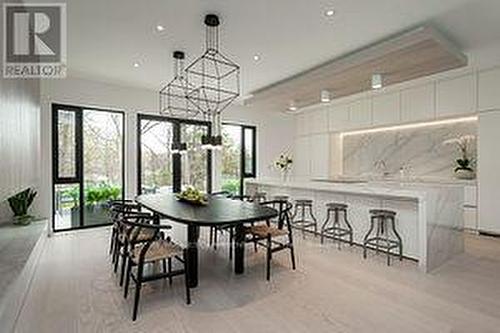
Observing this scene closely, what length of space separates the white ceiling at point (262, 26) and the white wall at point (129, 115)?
0.94 m

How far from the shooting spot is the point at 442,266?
11.9 feet

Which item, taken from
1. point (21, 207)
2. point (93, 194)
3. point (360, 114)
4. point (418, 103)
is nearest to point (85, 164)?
point (93, 194)

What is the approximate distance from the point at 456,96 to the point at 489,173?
1.46 m

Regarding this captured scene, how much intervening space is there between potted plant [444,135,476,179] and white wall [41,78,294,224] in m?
4.31

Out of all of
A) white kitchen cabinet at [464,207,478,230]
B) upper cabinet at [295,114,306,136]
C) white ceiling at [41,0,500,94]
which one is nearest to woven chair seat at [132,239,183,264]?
white ceiling at [41,0,500,94]

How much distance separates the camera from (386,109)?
636cm

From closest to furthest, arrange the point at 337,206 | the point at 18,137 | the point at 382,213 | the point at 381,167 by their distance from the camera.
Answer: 1. the point at 18,137
2. the point at 382,213
3. the point at 337,206
4. the point at 381,167

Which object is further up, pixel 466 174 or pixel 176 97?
pixel 176 97

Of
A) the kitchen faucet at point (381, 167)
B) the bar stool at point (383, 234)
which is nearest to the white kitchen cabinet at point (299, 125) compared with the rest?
the kitchen faucet at point (381, 167)

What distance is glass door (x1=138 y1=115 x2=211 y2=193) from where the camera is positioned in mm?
6453

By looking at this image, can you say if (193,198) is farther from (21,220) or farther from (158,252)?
(21,220)

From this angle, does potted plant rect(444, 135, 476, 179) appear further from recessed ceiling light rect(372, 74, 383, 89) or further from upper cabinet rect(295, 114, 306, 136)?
upper cabinet rect(295, 114, 306, 136)

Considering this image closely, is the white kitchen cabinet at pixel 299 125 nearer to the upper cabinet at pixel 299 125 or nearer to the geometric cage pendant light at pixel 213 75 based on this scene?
the upper cabinet at pixel 299 125

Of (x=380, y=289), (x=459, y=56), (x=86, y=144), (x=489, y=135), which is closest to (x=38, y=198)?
(x=86, y=144)
